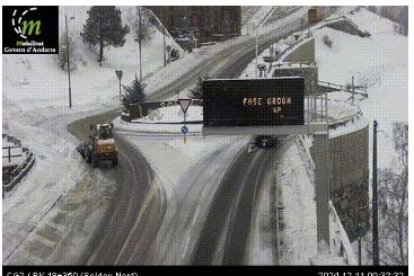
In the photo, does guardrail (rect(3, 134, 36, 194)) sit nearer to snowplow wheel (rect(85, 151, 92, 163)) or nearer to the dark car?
snowplow wheel (rect(85, 151, 92, 163))

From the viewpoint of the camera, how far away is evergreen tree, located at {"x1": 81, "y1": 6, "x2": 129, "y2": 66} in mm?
11516

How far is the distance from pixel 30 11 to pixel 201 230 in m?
4.40

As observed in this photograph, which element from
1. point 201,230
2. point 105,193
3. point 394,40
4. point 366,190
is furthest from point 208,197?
point 394,40

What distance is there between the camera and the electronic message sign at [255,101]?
10.8 m

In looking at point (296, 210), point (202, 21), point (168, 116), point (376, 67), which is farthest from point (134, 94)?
point (376, 67)

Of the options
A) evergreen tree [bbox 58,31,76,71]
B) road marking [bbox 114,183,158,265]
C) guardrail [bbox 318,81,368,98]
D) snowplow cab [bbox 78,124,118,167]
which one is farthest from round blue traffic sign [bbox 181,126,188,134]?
guardrail [bbox 318,81,368,98]

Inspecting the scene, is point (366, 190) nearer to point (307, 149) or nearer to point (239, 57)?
point (307, 149)

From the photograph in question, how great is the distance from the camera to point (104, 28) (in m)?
11.6

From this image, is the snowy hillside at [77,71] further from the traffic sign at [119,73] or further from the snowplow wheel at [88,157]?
the snowplow wheel at [88,157]

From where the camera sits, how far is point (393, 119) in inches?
452

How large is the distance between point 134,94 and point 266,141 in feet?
7.58

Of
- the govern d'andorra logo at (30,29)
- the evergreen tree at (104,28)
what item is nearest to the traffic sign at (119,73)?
the evergreen tree at (104,28)

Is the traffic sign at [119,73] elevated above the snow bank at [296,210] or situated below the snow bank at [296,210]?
above

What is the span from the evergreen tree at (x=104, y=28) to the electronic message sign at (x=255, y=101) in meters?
1.89
